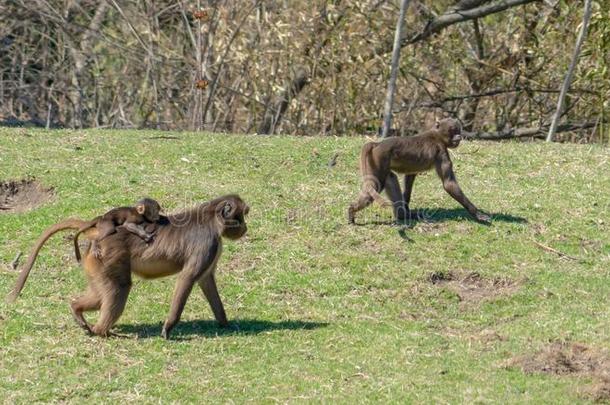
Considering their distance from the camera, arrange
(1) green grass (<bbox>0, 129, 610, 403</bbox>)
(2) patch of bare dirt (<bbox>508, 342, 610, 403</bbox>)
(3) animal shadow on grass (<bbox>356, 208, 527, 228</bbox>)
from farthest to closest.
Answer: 1. (3) animal shadow on grass (<bbox>356, 208, 527, 228</bbox>)
2. (2) patch of bare dirt (<bbox>508, 342, 610, 403</bbox>)
3. (1) green grass (<bbox>0, 129, 610, 403</bbox>)

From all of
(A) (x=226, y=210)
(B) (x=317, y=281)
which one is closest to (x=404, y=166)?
(B) (x=317, y=281)

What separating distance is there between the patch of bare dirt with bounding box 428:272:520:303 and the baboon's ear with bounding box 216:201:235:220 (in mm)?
2491

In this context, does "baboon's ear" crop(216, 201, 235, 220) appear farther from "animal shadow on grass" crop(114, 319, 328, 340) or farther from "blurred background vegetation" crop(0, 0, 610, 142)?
"blurred background vegetation" crop(0, 0, 610, 142)

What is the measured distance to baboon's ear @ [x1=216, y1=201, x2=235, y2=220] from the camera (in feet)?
33.2

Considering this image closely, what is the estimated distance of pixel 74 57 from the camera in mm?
21469

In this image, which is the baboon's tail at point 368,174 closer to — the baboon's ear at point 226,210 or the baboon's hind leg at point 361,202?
the baboon's hind leg at point 361,202

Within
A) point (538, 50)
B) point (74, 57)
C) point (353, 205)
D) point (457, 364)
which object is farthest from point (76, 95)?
point (457, 364)

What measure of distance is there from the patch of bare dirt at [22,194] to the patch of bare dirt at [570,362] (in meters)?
6.35

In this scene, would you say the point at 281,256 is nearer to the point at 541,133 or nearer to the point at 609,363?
the point at 609,363

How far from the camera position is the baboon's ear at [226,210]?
10.1 m

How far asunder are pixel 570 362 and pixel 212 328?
10.2ft

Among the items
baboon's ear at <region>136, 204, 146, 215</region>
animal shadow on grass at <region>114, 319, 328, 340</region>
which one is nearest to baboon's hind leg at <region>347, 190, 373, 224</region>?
animal shadow on grass at <region>114, 319, 328, 340</region>

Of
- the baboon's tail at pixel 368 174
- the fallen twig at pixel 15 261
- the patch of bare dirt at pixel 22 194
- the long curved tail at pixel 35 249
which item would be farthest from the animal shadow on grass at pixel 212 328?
the patch of bare dirt at pixel 22 194

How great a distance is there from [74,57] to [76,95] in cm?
73
